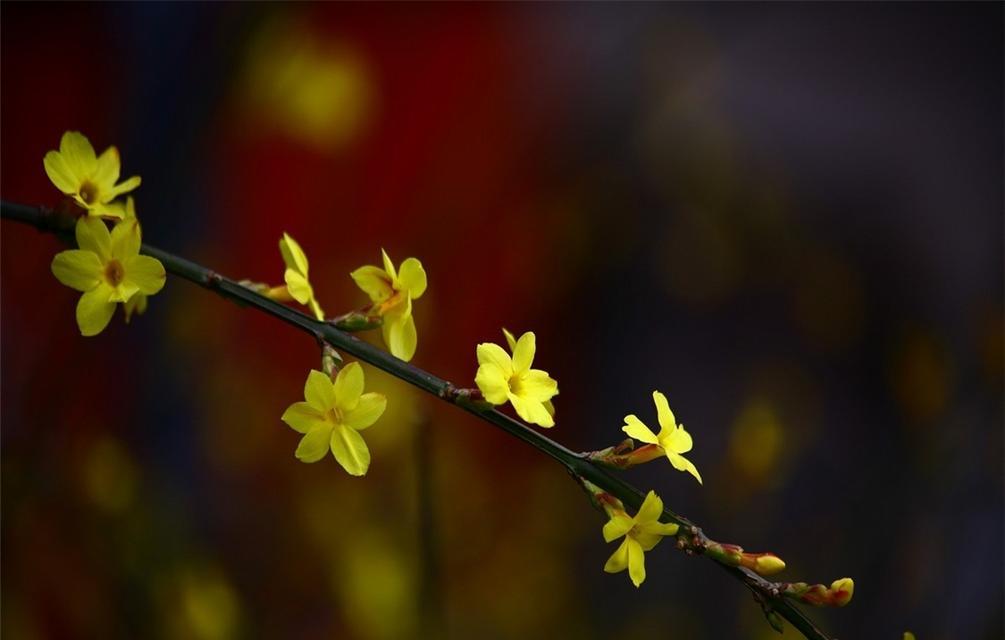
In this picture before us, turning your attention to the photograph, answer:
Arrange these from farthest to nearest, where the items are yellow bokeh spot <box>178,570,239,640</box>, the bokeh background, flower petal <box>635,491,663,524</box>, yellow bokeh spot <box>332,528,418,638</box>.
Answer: the bokeh background < yellow bokeh spot <box>332,528,418,638</box> < yellow bokeh spot <box>178,570,239,640</box> < flower petal <box>635,491,663,524</box>

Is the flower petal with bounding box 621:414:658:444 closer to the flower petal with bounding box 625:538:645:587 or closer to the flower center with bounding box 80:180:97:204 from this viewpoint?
the flower petal with bounding box 625:538:645:587

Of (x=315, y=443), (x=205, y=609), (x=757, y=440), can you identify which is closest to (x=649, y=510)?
(x=315, y=443)

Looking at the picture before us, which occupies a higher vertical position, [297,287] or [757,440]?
[297,287]

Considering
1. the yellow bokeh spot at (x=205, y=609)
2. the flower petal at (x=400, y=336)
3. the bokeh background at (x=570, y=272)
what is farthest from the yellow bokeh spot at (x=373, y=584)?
the flower petal at (x=400, y=336)

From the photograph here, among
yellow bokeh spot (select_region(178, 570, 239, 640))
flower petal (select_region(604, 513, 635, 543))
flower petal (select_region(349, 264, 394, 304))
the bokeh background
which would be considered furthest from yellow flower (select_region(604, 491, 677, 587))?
the bokeh background

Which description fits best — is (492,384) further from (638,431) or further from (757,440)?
(757,440)

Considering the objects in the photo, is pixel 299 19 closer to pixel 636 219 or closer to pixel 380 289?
pixel 636 219
